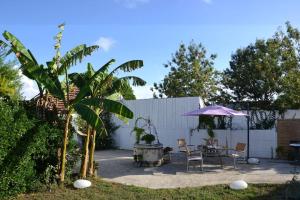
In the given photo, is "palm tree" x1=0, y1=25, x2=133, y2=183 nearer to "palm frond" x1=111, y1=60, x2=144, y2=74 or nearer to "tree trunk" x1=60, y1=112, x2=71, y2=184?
"tree trunk" x1=60, y1=112, x2=71, y2=184

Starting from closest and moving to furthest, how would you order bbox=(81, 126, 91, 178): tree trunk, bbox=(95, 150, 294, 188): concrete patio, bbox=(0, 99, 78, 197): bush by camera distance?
bbox=(0, 99, 78, 197): bush
bbox=(81, 126, 91, 178): tree trunk
bbox=(95, 150, 294, 188): concrete patio

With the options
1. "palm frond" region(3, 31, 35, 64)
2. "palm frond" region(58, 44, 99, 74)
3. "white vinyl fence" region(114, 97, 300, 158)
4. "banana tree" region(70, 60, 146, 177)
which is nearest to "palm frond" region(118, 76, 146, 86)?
"banana tree" region(70, 60, 146, 177)

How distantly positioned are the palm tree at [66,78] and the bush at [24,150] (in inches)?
16.5

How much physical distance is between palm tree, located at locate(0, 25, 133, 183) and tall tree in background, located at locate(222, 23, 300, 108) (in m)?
11.6

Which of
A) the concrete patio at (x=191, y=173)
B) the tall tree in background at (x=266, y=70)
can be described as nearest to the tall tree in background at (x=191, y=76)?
the tall tree in background at (x=266, y=70)

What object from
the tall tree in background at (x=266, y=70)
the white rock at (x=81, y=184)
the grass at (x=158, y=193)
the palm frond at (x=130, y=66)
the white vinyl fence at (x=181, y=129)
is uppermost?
the tall tree in background at (x=266, y=70)

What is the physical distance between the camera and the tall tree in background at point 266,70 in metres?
21.6

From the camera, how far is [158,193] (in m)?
11.7

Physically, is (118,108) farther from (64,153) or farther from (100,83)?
(64,153)

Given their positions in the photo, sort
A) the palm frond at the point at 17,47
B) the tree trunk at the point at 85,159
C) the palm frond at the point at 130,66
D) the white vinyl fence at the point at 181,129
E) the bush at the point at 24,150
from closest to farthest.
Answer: the bush at the point at 24,150, the palm frond at the point at 17,47, the palm frond at the point at 130,66, the tree trunk at the point at 85,159, the white vinyl fence at the point at 181,129

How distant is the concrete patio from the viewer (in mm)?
13102

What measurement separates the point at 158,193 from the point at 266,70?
16.9 m

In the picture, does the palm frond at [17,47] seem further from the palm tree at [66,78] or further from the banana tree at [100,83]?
the banana tree at [100,83]

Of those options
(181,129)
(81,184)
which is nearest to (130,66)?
(81,184)
